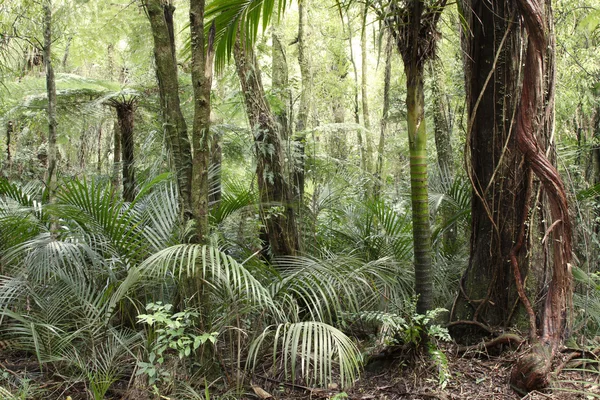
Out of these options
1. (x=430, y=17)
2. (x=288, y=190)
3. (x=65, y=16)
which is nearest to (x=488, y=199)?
(x=430, y=17)

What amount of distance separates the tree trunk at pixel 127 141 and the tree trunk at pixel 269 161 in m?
2.59

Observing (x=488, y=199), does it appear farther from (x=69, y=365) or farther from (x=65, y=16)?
(x=65, y=16)

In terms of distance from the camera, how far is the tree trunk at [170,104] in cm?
364

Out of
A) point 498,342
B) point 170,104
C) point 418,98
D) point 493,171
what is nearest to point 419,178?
point 418,98

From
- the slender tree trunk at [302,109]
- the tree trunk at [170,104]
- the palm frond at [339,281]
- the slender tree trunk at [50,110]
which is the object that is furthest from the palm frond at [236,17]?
the slender tree trunk at [50,110]

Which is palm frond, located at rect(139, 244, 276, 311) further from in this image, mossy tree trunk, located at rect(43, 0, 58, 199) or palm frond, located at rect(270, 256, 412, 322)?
mossy tree trunk, located at rect(43, 0, 58, 199)

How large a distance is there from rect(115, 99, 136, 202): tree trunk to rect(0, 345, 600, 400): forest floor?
354 centimetres

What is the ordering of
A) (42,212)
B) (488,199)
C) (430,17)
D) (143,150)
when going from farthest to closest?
(143,150) < (42,212) < (488,199) < (430,17)

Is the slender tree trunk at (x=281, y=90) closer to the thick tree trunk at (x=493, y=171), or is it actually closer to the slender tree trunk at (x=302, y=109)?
the slender tree trunk at (x=302, y=109)

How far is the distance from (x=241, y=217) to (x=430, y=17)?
255cm

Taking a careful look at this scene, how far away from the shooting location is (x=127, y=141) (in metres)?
7.35

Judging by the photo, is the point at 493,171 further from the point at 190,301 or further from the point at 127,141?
the point at 127,141

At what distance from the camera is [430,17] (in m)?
3.14

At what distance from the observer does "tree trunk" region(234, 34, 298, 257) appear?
4.93 meters
